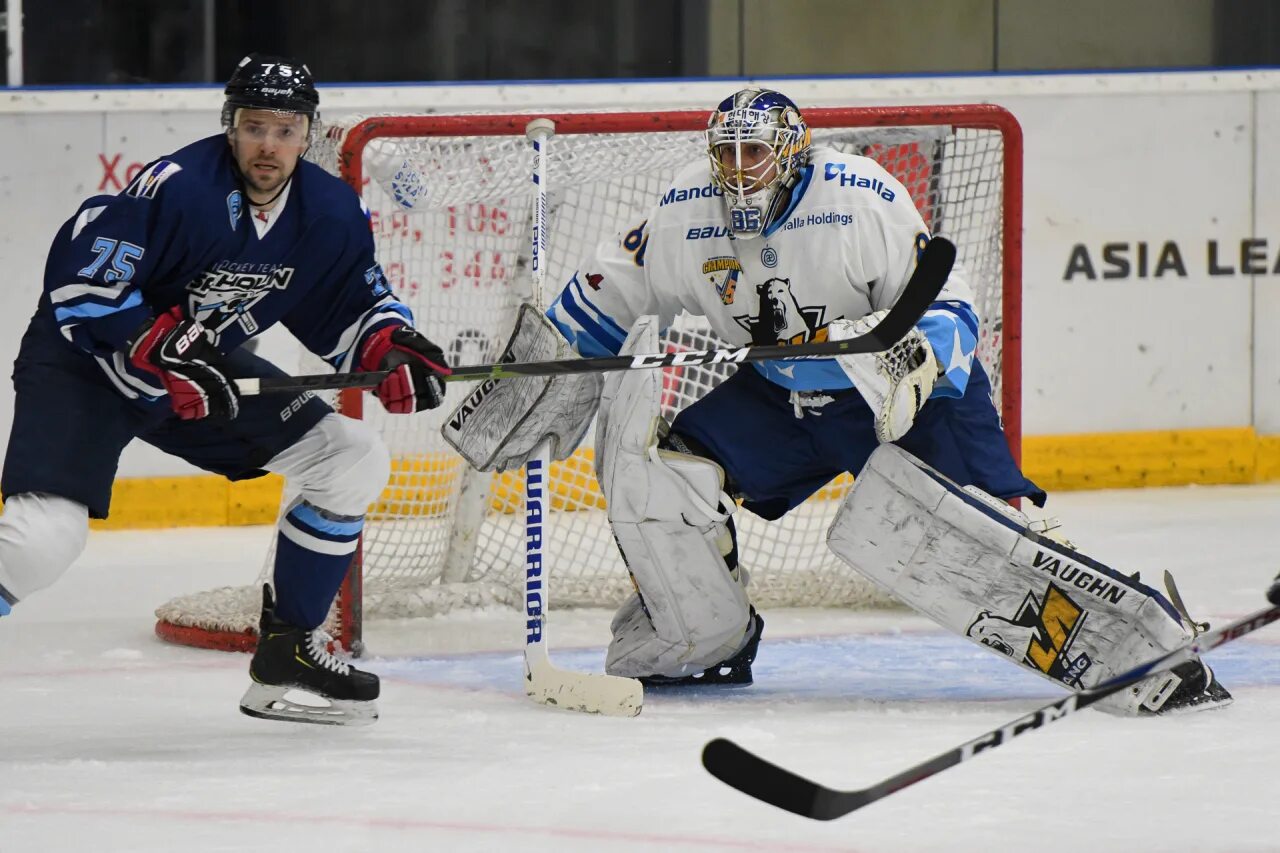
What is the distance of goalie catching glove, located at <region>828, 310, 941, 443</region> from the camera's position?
9.69ft

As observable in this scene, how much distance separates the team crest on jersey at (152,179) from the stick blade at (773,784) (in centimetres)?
128

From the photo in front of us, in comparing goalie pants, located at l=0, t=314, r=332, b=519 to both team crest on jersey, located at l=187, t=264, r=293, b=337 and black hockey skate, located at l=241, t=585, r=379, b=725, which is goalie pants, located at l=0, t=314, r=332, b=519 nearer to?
team crest on jersey, located at l=187, t=264, r=293, b=337

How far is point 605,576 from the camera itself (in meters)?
4.31

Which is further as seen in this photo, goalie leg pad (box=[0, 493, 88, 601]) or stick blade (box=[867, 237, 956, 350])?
stick blade (box=[867, 237, 956, 350])

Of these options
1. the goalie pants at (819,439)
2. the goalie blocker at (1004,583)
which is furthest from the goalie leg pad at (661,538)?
the goalie blocker at (1004,583)

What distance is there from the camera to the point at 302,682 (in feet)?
9.94

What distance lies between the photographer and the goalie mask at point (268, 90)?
9.45 feet

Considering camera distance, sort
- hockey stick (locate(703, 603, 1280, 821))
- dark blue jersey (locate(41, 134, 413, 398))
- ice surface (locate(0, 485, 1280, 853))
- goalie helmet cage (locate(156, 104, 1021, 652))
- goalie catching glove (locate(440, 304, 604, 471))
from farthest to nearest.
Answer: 1. goalie helmet cage (locate(156, 104, 1021, 652))
2. goalie catching glove (locate(440, 304, 604, 471))
3. dark blue jersey (locate(41, 134, 413, 398))
4. ice surface (locate(0, 485, 1280, 853))
5. hockey stick (locate(703, 603, 1280, 821))

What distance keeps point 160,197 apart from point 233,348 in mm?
336

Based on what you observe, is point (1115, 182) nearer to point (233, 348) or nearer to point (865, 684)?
point (865, 684)

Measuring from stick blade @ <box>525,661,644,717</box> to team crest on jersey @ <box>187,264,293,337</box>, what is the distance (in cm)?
75

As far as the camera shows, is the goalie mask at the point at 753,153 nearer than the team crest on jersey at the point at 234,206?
No

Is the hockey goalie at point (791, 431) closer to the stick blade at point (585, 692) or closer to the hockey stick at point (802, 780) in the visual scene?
the stick blade at point (585, 692)

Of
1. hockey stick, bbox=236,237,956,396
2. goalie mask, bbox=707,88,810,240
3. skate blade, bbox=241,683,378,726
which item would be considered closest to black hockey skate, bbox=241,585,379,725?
skate blade, bbox=241,683,378,726
